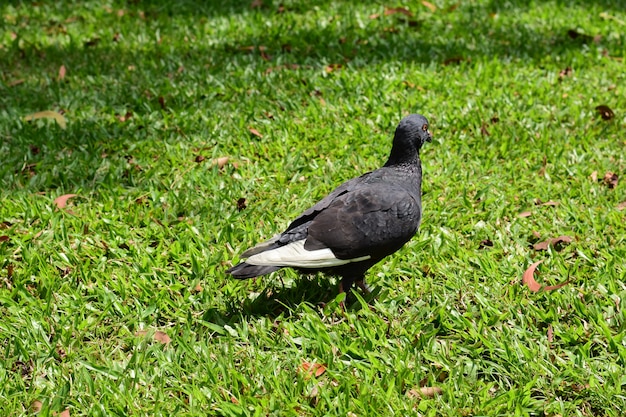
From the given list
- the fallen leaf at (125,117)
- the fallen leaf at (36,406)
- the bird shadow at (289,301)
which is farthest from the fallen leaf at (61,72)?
the fallen leaf at (36,406)

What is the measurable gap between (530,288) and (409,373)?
105 cm

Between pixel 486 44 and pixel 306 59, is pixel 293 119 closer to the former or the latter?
pixel 306 59

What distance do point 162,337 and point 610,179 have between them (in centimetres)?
339

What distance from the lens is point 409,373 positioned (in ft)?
10.7

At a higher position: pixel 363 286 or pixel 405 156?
pixel 405 156

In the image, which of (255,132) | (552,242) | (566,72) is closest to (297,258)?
(552,242)

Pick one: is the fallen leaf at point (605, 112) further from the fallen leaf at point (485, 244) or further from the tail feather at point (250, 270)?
the tail feather at point (250, 270)

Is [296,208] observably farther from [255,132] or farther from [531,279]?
[531,279]

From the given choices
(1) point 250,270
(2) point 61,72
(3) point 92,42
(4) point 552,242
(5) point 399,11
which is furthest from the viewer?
(5) point 399,11

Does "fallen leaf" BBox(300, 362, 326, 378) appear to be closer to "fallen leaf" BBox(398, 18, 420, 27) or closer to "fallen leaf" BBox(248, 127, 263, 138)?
"fallen leaf" BBox(248, 127, 263, 138)

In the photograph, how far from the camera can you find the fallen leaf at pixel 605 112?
19.3ft

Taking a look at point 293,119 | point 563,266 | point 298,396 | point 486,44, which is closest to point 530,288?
point 563,266

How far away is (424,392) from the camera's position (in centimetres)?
320

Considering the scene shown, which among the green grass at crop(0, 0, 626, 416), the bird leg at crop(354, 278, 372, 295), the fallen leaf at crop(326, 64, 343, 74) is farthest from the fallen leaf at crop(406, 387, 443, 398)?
the fallen leaf at crop(326, 64, 343, 74)
